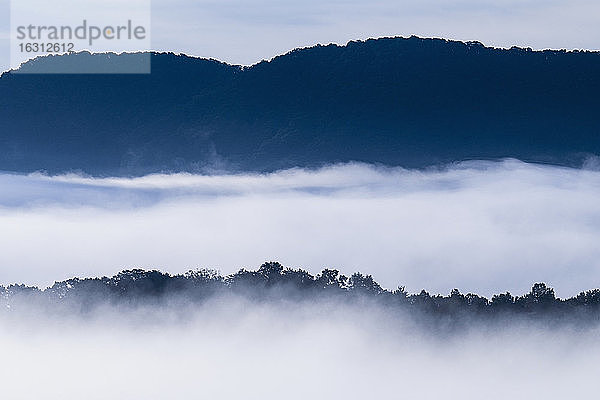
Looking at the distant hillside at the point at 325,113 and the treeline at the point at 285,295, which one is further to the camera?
the distant hillside at the point at 325,113

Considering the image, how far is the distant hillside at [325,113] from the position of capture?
→ 149m

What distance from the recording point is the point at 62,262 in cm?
9750

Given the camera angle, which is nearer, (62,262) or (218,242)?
(62,262)

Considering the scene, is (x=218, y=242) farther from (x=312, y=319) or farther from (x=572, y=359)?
(x=572, y=359)

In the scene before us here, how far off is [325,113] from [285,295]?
85.1 metres

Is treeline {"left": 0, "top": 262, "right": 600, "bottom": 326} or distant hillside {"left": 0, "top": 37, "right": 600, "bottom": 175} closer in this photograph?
treeline {"left": 0, "top": 262, "right": 600, "bottom": 326}

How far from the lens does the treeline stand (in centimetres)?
6956

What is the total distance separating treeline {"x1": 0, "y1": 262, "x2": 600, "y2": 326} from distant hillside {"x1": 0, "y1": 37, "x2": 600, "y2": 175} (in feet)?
226

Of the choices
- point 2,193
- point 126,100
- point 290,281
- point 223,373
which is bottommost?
point 223,373

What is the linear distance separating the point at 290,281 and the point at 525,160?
281 feet

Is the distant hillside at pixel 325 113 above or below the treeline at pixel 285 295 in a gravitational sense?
above

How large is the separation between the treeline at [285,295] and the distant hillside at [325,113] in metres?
68.9

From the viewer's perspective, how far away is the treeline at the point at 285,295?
69.6 m

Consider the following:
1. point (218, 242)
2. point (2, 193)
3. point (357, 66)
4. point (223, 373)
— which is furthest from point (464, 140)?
point (223, 373)
